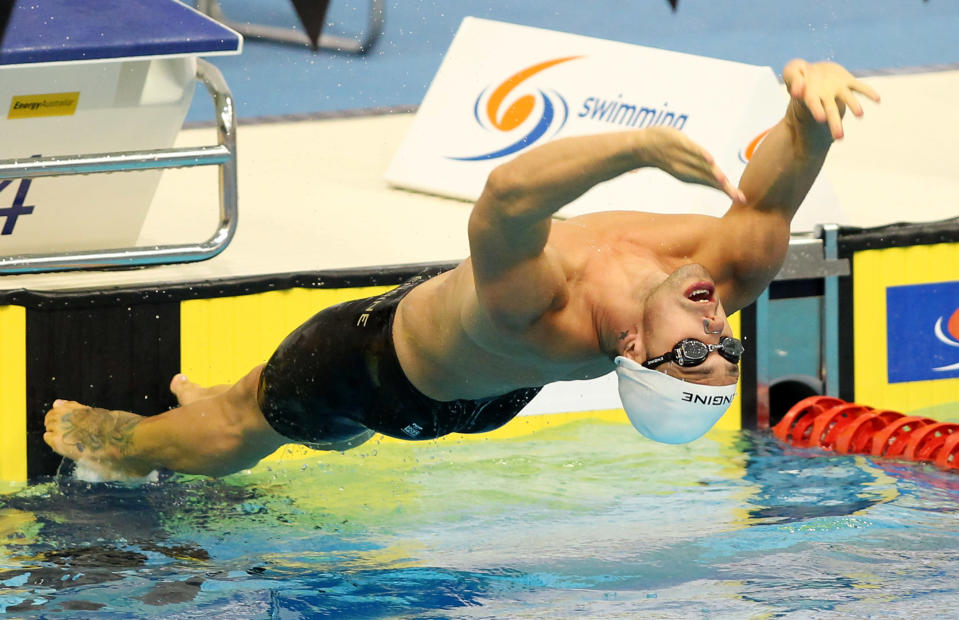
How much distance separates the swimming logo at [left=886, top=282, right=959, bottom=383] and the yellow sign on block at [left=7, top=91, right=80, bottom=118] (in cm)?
271

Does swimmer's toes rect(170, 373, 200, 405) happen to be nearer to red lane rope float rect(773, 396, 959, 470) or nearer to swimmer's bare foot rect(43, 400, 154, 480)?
swimmer's bare foot rect(43, 400, 154, 480)

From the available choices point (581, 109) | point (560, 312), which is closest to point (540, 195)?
point (560, 312)

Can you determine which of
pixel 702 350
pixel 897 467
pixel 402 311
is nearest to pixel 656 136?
pixel 702 350

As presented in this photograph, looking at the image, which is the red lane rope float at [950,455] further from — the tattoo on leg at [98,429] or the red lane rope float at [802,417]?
the tattoo on leg at [98,429]

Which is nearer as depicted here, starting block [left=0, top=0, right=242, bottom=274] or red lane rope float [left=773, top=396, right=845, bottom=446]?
starting block [left=0, top=0, right=242, bottom=274]

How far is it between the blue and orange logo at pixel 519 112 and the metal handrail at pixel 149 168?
138 centimetres

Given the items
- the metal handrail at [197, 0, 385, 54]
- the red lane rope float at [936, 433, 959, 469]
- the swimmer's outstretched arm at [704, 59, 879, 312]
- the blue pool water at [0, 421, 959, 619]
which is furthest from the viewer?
the metal handrail at [197, 0, 385, 54]

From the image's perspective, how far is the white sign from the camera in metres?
4.94

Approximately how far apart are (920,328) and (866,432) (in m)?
0.48

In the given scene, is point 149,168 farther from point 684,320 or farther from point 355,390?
point 684,320

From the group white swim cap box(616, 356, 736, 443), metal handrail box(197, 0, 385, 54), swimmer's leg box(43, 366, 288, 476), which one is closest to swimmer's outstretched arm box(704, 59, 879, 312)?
white swim cap box(616, 356, 736, 443)

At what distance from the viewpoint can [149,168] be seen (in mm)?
4129

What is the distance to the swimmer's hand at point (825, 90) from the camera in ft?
8.69

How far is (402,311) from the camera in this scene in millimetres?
3424
